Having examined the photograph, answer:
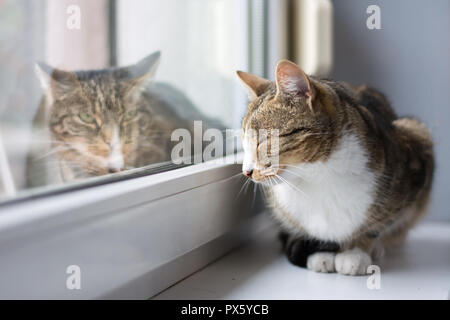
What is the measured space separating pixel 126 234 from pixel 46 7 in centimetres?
47

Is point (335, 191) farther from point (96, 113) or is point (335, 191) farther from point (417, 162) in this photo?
point (96, 113)

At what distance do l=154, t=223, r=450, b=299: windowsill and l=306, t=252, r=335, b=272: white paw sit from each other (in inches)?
0.6

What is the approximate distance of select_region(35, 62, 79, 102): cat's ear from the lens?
89 cm

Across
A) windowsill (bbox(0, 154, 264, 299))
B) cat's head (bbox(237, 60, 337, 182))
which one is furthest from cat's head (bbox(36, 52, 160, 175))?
cat's head (bbox(237, 60, 337, 182))

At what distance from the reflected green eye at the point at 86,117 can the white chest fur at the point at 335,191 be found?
0.41 m

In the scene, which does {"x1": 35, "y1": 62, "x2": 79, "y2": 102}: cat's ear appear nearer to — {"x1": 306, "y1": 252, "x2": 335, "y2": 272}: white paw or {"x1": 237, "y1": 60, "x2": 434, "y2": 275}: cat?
{"x1": 237, "y1": 60, "x2": 434, "y2": 275}: cat

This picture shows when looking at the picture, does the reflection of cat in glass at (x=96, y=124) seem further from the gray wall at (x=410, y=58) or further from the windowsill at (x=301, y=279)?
the gray wall at (x=410, y=58)

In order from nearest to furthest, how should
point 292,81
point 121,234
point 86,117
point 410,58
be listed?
point 121,234
point 292,81
point 86,117
point 410,58

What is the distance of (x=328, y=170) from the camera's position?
91 cm

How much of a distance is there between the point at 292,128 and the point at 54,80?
0.45 metres

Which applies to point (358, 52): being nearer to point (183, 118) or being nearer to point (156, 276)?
point (183, 118)

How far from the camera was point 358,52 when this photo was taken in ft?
4.76

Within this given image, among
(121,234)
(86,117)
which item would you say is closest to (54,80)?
(86,117)
